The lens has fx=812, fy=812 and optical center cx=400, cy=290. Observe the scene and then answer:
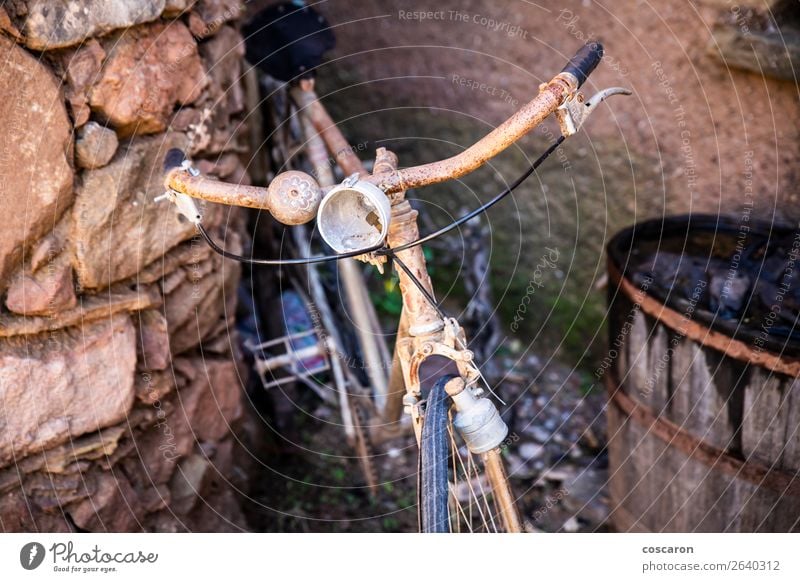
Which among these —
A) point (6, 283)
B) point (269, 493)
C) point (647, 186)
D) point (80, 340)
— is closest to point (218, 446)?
point (269, 493)

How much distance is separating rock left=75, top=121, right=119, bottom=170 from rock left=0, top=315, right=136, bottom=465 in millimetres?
394

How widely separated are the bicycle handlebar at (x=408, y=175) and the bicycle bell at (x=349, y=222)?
0.10 ft

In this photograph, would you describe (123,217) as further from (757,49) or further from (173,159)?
(757,49)

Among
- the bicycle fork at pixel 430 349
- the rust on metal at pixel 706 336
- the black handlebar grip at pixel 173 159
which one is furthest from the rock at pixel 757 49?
the black handlebar grip at pixel 173 159

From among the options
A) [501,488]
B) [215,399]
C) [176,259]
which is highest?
[176,259]

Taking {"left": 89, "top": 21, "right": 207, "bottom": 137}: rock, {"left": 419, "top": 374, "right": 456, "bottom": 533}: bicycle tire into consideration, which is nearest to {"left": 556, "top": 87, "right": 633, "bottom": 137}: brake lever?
{"left": 419, "top": 374, "right": 456, "bottom": 533}: bicycle tire

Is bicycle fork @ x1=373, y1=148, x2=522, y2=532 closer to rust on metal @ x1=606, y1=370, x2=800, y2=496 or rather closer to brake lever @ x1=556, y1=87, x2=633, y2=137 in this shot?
brake lever @ x1=556, y1=87, x2=633, y2=137

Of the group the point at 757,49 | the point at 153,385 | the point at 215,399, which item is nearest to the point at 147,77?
the point at 153,385

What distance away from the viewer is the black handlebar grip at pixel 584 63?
Result: 1.48m

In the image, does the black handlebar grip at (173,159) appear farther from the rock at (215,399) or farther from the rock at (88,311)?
the rock at (215,399)

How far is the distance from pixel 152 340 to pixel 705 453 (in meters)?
1.48

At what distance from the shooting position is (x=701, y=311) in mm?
2018

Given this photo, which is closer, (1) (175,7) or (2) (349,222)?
(2) (349,222)

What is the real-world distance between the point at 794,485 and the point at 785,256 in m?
0.62
